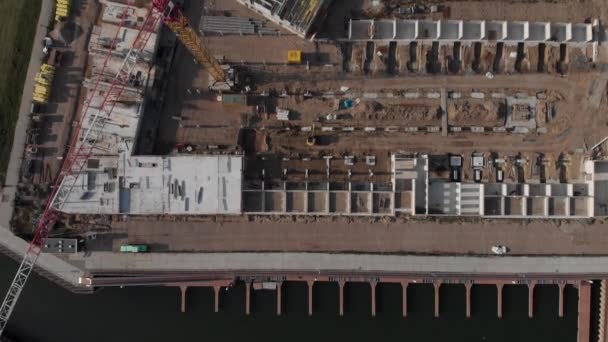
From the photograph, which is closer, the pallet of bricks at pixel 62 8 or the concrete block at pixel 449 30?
the pallet of bricks at pixel 62 8

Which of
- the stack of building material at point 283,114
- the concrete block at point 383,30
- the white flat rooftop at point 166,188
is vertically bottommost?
the white flat rooftop at point 166,188

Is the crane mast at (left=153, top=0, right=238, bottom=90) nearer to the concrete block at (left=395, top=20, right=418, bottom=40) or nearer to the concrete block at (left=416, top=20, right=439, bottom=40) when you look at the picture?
the concrete block at (left=395, top=20, right=418, bottom=40)

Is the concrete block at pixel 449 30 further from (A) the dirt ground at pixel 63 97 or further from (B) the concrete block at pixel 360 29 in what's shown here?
(A) the dirt ground at pixel 63 97

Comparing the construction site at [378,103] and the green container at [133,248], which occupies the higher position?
the construction site at [378,103]

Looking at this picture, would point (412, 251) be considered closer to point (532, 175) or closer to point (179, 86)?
point (532, 175)

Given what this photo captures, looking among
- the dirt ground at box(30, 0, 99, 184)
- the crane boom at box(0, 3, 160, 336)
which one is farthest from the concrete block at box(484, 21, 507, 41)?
the dirt ground at box(30, 0, 99, 184)

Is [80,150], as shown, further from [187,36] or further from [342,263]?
[342,263]

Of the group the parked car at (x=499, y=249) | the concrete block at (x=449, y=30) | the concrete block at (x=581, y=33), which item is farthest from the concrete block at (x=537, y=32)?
the parked car at (x=499, y=249)
